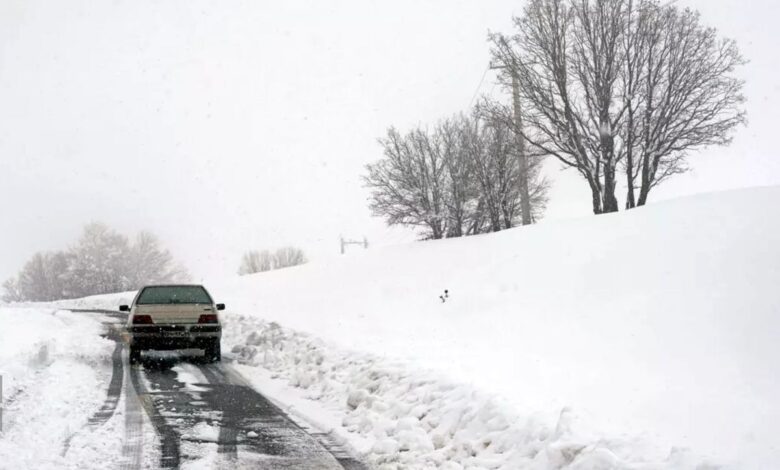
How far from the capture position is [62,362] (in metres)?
11.3

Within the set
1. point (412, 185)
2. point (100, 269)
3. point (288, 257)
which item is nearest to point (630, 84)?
point (412, 185)

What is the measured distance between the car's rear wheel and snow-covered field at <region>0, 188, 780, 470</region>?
18.6 inches

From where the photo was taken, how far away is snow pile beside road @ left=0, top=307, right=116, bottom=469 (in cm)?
552

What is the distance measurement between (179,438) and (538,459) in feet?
11.5

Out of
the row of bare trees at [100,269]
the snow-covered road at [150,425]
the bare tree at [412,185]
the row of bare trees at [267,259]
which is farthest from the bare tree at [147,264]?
the snow-covered road at [150,425]

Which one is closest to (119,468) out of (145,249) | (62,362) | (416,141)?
(62,362)

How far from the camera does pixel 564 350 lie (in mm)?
10055

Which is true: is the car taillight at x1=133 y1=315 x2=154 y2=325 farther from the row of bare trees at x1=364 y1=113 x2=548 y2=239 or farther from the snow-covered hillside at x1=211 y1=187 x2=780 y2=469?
the row of bare trees at x1=364 y1=113 x2=548 y2=239

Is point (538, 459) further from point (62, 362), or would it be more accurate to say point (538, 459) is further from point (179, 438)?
point (62, 362)

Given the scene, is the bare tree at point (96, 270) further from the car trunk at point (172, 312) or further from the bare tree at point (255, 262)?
the car trunk at point (172, 312)

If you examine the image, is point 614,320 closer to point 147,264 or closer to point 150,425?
point 150,425

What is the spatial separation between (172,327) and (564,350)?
692cm

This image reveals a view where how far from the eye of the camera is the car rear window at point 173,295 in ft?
40.8

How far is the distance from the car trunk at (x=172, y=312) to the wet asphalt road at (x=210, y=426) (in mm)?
1220
